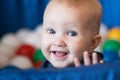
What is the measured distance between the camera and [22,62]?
1664mm

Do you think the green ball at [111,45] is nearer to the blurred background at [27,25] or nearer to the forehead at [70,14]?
the blurred background at [27,25]

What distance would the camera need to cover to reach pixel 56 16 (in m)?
0.85

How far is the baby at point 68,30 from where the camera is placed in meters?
0.83

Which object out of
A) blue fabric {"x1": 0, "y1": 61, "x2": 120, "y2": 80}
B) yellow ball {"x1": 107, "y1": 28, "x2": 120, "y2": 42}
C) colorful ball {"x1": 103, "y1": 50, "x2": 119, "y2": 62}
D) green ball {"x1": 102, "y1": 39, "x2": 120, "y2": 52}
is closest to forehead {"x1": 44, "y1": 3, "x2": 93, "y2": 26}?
blue fabric {"x1": 0, "y1": 61, "x2": 120, "y2": 80}

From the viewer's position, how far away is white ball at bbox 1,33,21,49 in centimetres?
191

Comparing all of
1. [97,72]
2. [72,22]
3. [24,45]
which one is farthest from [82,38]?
[24,45]

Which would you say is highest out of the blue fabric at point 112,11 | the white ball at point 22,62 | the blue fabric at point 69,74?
the blue fabric at point 112,11

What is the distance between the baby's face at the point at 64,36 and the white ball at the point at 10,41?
3.52ft

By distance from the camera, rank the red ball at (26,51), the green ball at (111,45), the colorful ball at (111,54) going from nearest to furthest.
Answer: the colorful ball at (111,54), the green ball at (111,45), the red ball at (26,51)

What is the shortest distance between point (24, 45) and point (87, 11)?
3.62 ft

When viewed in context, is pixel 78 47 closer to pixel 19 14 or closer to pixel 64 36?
pixel 64 36

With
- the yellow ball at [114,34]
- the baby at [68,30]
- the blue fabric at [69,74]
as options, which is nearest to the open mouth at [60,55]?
the baby at [68,30]

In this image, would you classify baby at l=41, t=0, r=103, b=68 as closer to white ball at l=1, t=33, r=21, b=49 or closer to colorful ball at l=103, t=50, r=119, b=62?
colorful ball at l=103, t=50, r=119, b=62

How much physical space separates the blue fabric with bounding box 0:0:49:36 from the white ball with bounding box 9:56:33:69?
0.34 metres
